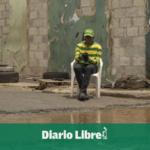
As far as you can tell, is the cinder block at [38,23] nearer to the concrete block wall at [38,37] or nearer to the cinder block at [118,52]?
the concrete block wall at [38,37]

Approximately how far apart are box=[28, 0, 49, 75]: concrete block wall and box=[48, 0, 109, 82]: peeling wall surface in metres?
0.21

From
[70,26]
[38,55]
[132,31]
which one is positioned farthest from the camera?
[38,55]

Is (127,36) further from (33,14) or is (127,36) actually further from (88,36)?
(33,14)

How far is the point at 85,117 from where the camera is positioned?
545cm

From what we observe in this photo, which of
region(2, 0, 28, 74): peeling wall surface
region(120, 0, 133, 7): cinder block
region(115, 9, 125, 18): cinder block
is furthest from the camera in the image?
region(2, 0, 28, 74): peeling wall surface

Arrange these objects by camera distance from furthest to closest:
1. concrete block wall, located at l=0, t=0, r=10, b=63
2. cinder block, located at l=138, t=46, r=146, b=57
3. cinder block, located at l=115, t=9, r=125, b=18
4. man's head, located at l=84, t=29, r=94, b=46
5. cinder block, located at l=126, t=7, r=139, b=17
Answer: concrete block wall, located at l=0, t=0, r=10, b=63 → cinder block, located at l=115, t=9, r=125, b=18 → cinder block, located at l=126, t=7, r=139, b=17 → cinder block, located at l=138, t=46, r=146, b=57 → man's head, located at l=84, t=29, r=94, b=46

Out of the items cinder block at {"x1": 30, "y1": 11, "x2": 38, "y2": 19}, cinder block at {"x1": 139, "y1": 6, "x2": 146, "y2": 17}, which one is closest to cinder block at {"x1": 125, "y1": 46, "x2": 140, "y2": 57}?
cinder block at {"x1": 139, "y1": 6, "x2": 146, "y2": 17}

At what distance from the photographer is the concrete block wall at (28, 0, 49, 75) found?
1226 cm

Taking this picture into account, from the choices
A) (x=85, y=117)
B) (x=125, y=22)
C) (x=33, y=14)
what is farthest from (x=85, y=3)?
(x=85, y=117)

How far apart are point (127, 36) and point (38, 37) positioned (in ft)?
10.7

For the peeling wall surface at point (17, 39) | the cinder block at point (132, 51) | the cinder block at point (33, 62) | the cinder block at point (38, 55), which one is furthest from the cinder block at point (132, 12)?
the peeling wall surface at point (17, 39)

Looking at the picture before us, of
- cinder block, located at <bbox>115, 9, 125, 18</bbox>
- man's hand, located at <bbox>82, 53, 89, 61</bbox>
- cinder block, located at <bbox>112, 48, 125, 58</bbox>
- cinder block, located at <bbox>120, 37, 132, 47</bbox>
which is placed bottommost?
cinder block, located at <bbox>112, 48, 125, 58</bbox>

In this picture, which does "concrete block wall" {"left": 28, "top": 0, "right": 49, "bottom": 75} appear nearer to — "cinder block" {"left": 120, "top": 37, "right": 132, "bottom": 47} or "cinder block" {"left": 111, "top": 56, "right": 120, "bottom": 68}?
"cinder block" {"left": 111, "top": 56, "right": 120, "bottom": 68}

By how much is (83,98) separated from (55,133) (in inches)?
131
